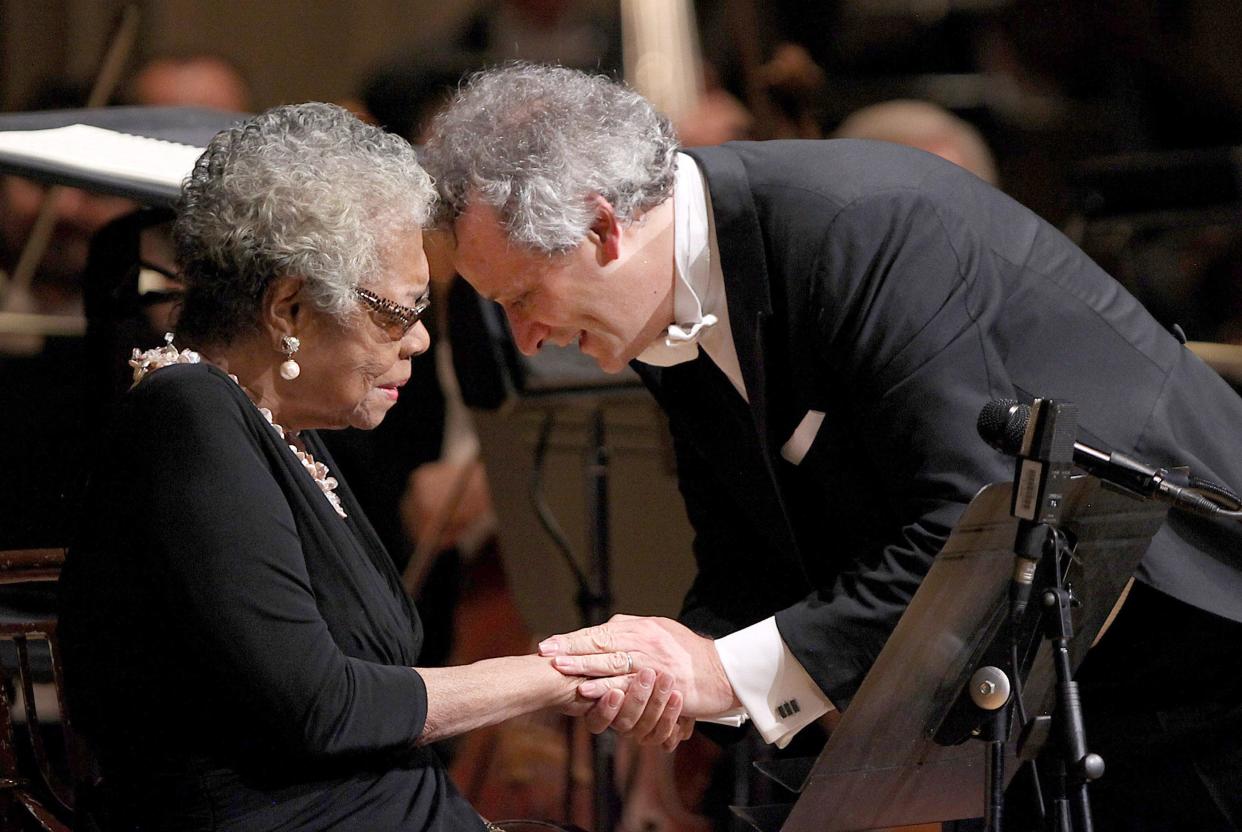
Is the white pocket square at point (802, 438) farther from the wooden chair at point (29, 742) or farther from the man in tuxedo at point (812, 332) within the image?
the wooden chair at point (29, 742)

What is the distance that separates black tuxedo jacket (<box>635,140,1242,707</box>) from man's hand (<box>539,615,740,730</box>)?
14cm

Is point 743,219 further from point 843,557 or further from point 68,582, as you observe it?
point 68,582

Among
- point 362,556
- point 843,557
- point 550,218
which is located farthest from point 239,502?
point 843,557

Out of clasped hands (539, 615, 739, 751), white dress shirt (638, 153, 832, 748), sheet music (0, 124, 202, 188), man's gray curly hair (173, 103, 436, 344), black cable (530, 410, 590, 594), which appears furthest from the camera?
black cable (530, 410, 590, 594)

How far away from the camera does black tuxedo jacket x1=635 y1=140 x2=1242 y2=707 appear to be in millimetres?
2059

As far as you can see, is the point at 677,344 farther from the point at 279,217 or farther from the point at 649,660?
the point at 279,217

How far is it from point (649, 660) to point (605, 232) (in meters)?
0.62

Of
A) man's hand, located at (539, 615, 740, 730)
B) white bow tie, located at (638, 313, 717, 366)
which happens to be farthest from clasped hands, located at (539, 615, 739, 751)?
white bow tie, located at (638, 313, 717, 366)

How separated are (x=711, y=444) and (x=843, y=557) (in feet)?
0.92

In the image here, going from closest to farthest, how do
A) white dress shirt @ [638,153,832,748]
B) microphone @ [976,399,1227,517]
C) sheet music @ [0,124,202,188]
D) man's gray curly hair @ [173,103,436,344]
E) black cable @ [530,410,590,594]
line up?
microphone @ [976,399,1227,517] < man's gray curly hair @ [173,103,436,344] < white dress shirt @ [638,153,832,748] < sheet music @ [0,124,202,188] < black cable @ [530,410,590,594]

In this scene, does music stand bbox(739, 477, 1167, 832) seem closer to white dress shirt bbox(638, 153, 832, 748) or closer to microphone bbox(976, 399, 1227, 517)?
microphone bbox(976, 399, 1227, 517)

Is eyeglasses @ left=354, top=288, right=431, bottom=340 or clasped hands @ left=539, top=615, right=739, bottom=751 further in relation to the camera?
clasped hands @ left=539, top=615, right=739, bottom=751

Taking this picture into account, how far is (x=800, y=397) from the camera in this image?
86.7 inches

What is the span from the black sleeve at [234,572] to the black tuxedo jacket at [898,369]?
2.39ft
